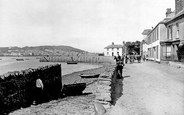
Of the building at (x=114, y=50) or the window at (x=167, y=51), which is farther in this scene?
the building at (x=114, y=50)

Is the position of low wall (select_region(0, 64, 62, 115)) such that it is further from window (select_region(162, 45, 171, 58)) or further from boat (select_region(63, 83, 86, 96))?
window (select_region(162, 45, 171, 58))

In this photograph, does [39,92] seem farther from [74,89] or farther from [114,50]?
[114,50]

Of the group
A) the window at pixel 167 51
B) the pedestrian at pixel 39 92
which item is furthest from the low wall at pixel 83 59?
the pedestrian at pixel 39 92

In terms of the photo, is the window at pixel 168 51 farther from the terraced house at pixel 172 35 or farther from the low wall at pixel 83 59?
the low wall at pixel 83 59

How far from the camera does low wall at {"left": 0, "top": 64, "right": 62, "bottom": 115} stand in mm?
7949

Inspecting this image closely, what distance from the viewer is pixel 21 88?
30.2 feet

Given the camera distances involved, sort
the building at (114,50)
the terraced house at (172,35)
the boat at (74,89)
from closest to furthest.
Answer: the boat at (74,89), the terraced house at (172,35), the building at (114,50)

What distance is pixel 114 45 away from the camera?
309ft

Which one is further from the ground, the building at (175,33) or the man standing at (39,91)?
the building at (175,33)

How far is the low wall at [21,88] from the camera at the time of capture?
7949 millimetres

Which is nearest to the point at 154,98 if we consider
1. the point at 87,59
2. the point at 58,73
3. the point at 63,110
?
the point at 63,110

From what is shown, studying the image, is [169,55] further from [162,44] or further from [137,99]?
[137,99]

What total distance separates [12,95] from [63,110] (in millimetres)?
3064

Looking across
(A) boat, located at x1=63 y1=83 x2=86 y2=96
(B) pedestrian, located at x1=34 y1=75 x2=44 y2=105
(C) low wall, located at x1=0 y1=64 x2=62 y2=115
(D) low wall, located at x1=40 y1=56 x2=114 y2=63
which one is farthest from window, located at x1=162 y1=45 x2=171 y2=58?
(D) low wall, located at x1=40 y1=56 x2=114 y2=63
